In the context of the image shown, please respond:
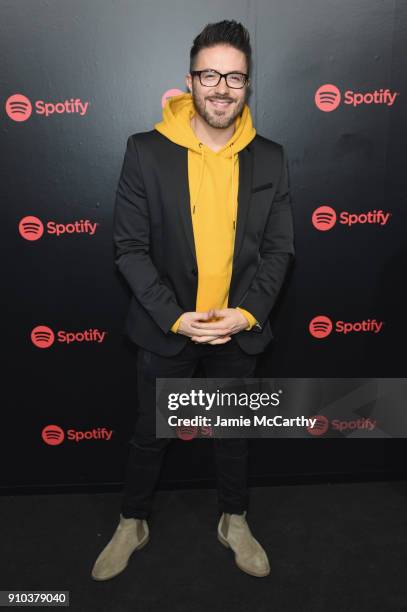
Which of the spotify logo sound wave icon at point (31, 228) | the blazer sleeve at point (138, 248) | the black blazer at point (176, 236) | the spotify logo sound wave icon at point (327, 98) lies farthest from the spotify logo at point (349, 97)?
the spotify logo sound wave icon at point (31, 228)

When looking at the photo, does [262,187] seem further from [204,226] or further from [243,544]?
[243,544]

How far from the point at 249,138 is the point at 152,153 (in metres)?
0.36

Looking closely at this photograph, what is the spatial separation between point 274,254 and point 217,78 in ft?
2.12

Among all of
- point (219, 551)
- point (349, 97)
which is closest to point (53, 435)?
point (219, 551)

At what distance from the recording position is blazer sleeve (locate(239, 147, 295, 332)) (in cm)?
195

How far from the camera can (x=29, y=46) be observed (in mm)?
2045

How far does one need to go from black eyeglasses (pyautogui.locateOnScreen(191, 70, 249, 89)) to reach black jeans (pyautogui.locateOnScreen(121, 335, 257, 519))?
0.89m

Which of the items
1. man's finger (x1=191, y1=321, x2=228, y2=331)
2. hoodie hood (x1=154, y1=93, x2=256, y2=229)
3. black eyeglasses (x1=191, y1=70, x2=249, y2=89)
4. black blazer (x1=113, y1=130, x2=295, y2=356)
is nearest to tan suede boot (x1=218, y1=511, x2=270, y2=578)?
black blazer (x1=113, y1=130, x2=295, y2=356)

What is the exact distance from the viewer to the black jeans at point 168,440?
6.56ft

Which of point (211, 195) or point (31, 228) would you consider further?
point (31, 228)

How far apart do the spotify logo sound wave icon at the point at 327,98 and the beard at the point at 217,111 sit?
0.54m

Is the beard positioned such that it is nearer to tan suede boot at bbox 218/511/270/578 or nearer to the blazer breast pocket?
the blazer breast pocket

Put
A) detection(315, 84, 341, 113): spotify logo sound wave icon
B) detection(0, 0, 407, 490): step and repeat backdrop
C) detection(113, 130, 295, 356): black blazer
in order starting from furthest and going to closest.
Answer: detection(315, 84, 341, 113): spotify logo sound wave icon
detection(0, 0, 407, 490): step and repeat backdrop
detection(113, 130, 295, 356): black blazer

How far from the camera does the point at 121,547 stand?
7.04 ft
